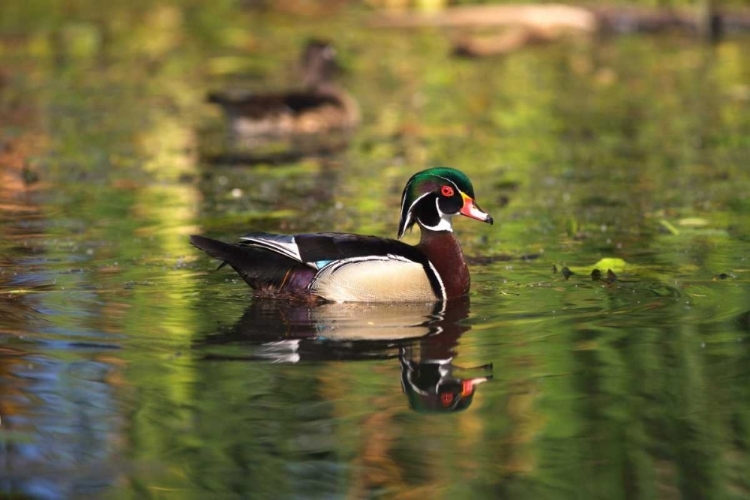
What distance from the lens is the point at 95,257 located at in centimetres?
968

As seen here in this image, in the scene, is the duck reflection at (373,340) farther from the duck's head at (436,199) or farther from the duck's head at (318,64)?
the duck's head at (318,64)

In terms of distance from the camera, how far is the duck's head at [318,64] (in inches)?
715

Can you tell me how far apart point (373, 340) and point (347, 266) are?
92cm

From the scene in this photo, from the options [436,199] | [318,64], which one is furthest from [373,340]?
[318,64]

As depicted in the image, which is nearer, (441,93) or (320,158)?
(320,158)

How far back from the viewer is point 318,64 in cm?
1823

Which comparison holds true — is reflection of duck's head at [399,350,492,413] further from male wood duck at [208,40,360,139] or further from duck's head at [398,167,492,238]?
male wood duck at [208,40,360,139]

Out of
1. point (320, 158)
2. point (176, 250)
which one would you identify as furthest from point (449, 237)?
point (320, 158)

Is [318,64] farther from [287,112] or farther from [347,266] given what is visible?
[347,266]

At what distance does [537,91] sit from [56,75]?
6878 millimetres

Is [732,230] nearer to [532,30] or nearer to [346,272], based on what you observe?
[346,272]

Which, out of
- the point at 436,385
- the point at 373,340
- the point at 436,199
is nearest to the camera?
the point at 436,385

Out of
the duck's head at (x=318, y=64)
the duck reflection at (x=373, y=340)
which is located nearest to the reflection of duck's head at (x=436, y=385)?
the duck reflection at (x=373, y=340)

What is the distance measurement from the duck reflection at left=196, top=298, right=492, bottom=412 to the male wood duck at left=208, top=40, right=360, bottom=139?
26.3ft
